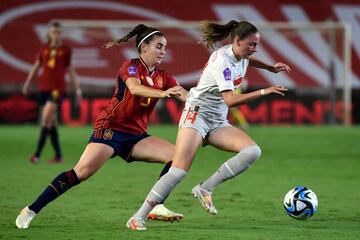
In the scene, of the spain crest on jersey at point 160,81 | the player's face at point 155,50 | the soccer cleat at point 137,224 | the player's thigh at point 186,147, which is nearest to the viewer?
the soccer cleat at point 137,224

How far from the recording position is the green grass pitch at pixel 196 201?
8602mm

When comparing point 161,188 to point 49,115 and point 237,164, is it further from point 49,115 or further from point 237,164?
point 49,115

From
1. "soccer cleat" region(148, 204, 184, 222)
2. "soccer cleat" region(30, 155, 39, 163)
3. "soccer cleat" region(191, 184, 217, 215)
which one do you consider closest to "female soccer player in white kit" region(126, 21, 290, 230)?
"soccer cleat" region(191, 184, 217, 215)

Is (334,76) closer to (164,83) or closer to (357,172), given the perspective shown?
(357,172)

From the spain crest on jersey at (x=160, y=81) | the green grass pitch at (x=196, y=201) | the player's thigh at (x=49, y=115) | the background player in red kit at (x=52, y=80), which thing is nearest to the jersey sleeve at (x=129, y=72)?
the spain crest on jersey at (x=160, y=81)

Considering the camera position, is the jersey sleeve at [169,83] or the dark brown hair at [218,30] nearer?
the dark brown hair at [218,30]

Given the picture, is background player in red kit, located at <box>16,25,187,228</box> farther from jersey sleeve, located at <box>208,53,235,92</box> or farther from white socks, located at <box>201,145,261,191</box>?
white socks, located at <box>201,145,261,191</box>

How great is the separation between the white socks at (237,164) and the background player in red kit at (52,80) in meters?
7.53

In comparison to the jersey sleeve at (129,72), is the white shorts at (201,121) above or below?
below

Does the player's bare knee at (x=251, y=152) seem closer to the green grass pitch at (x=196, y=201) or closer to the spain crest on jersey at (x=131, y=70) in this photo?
the green grass pitch at (x=196, y=201)

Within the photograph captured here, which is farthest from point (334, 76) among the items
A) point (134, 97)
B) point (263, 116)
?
point (134, 97)

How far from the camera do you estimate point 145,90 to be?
329 inches

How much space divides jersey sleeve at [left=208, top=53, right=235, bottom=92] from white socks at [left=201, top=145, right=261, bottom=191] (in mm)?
727

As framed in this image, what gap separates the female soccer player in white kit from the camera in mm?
8594
